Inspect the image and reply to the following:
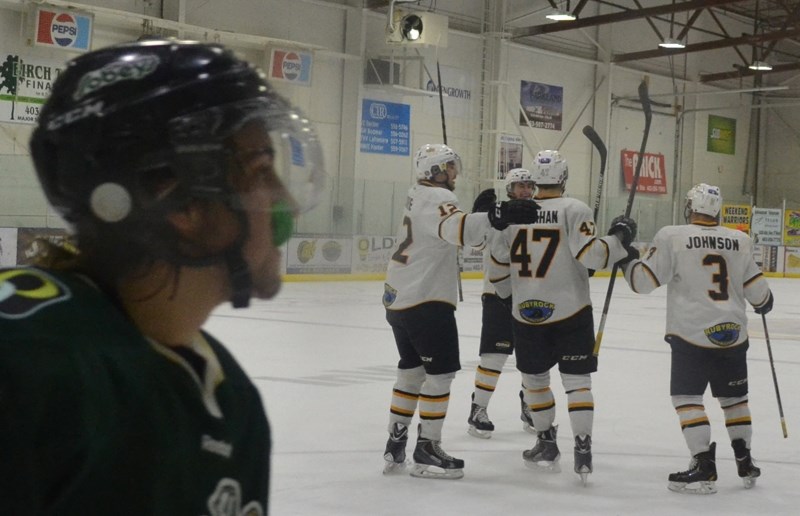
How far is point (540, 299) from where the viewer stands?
4.98 m

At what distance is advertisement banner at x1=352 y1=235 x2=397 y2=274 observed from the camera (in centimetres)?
1802

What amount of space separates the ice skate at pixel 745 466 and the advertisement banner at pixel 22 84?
1204 cm

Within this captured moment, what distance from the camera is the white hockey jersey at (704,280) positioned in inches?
183

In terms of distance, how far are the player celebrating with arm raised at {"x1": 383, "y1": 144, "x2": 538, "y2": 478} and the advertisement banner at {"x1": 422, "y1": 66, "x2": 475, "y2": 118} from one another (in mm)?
15164

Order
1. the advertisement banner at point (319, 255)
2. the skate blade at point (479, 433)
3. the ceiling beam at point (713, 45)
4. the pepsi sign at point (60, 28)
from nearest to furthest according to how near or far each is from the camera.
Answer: the skate blade at point (479, 433) < the pepsi sign at point (60, 28) < the advertisement banner at point (319, 255) < the ceiling beam at point (713, 45)

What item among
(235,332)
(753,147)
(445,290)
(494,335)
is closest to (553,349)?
(445,290)

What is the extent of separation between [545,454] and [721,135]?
76.3 feet

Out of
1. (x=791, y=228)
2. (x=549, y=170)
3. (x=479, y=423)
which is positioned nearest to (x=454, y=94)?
(x=791, y=228)

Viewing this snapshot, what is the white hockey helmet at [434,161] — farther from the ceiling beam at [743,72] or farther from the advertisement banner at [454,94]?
the ceiling beam at [743,72]

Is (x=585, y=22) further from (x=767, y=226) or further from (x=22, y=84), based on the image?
(x=22, y=84)

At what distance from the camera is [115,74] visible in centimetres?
89

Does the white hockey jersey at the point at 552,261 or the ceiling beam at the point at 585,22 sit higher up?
the ceiling beam at the point at 585,22

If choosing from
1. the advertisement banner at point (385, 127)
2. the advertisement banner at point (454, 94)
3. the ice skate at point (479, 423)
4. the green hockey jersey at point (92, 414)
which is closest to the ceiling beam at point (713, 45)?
the advertisement banner at point (454, 94)

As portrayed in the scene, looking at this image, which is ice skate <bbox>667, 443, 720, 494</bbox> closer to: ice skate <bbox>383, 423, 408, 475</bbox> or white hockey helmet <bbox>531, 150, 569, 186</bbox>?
ice skate <bbox>383, 423, 408, 475</bbox>
